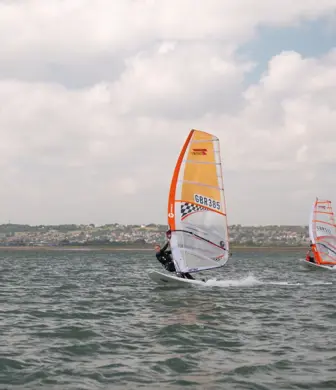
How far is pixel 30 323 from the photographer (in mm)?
16422

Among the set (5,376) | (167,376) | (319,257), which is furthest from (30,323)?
(319,257)

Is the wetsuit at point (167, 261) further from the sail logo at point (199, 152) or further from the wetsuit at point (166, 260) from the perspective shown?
the sail logo at point (199, 152)

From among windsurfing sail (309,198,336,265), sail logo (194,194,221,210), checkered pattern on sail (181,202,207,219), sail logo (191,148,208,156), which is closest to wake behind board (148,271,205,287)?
checkered pattern on sail (181,202,207,219)

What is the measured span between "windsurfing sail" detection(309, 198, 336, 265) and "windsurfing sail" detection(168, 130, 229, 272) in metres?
25.2

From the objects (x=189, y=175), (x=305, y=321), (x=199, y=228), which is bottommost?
(x=305, y=321)

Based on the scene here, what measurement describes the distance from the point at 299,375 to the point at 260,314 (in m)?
8.17

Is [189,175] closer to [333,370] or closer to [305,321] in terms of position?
[305,321]

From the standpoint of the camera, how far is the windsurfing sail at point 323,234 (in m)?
50.7

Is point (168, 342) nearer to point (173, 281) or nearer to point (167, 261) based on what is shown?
point (173, 281)

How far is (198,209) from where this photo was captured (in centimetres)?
2695

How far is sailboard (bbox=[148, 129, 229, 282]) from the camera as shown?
87.8 feet

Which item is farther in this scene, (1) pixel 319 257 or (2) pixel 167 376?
(1) pixel 319 257

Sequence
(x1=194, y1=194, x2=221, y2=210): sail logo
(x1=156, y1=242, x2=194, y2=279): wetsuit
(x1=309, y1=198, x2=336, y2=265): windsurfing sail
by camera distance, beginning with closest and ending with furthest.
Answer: (x1=194, y1=194, x2=221, y2=210): sail logo
(x1=156, y1=242, x2=194, y2=279): wetsuit
(x1=309, y1=198, x2=336, y2=265): windsurfing sail

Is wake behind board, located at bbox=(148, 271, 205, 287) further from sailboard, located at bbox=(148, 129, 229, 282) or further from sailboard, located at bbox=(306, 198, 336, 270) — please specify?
sailboard, located at bbox=(306, 198, 336, 270)
